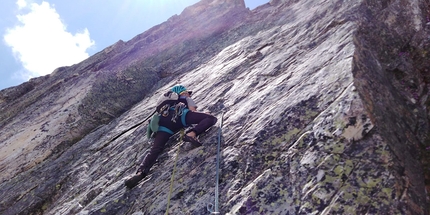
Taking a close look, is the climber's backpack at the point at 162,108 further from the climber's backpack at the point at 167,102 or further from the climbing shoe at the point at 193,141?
the climbing shoe at the point at 193,141

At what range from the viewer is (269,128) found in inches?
274

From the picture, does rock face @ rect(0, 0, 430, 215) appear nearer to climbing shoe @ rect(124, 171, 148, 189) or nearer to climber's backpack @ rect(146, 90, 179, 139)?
climbing shoe @ rect(124, 171, 148, 189)

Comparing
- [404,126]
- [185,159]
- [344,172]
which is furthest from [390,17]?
[185,159]

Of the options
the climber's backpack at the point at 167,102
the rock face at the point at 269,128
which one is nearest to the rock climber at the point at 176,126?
the climber's backpack at the point at 167,102

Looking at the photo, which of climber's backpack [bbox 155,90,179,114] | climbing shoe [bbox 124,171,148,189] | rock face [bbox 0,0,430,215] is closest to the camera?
rock face [bbox 0,0,430,215]

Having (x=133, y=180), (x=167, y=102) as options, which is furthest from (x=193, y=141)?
(x=167, y=102)

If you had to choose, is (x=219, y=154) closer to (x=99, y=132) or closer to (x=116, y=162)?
(x=116, y=162)

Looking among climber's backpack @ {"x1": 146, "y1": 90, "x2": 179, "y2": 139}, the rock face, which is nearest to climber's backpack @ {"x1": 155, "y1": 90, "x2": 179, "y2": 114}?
climber's backpack @ {"x1": 146, "y1": 90, "x2": 179, "y2": 139}

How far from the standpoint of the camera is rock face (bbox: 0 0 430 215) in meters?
5.29

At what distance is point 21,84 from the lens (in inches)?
805

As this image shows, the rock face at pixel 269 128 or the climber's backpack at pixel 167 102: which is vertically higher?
the climber's backpack at pixel 167 102

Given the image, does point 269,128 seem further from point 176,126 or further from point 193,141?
point 176,126

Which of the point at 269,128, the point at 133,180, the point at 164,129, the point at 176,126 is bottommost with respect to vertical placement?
the point at 269,128

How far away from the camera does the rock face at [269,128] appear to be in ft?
17.4
